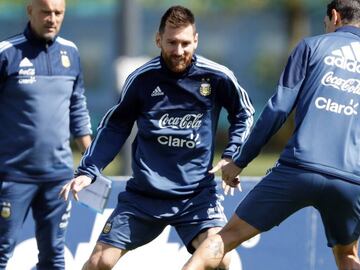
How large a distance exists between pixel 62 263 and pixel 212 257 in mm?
1859

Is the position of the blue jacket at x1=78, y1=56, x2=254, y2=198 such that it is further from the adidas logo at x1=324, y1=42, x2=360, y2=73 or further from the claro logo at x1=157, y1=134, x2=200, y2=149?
the adidas logo at x1=324, y1=42, x2=360, y2=73

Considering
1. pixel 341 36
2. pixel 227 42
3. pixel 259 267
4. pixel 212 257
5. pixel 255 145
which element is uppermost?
pixel 341 36

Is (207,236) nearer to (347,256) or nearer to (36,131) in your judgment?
(347,256)

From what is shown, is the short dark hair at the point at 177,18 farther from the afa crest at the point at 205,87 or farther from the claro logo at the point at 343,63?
the claro logo at the point at 343,63

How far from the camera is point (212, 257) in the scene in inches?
326

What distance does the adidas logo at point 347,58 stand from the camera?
8.14 m

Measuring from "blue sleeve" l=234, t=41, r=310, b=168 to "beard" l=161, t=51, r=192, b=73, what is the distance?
0.84 m

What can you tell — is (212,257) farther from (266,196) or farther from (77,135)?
(77,135)

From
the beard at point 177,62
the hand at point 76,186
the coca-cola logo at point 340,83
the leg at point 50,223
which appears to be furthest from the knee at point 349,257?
the leg at point 50,223

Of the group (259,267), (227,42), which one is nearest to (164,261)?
(259,267)

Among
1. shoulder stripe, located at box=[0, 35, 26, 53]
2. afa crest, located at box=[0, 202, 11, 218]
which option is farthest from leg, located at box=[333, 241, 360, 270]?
shoulder stripe, located at box=[0, 35, 26, 53]

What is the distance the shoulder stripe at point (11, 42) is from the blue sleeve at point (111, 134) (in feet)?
3.54

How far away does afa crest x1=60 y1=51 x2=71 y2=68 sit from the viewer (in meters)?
9.70

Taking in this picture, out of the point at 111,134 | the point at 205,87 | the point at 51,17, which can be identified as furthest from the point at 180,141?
the point at 51,17
